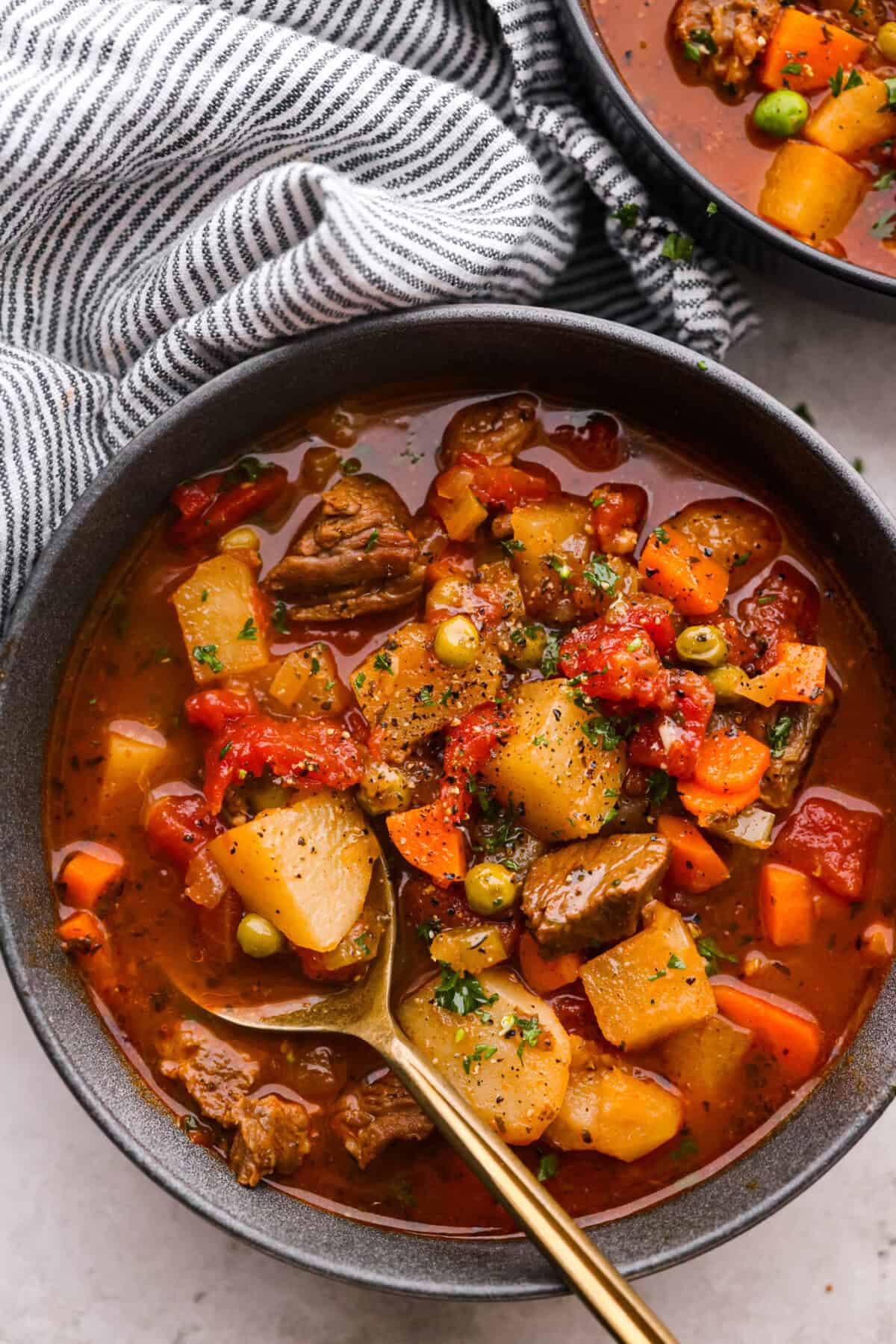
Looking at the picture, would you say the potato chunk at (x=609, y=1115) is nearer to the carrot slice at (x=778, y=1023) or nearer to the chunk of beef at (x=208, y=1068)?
the carrot slice at (x=778, y=1023)

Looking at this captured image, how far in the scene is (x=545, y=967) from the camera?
3232mm

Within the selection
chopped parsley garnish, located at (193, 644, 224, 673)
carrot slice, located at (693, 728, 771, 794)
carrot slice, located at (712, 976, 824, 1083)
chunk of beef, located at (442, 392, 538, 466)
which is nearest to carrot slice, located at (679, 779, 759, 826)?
carrot slice, located at (693, 728, 771, 794)

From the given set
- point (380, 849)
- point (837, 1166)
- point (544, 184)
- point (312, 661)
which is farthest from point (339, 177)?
point (837, 1166)

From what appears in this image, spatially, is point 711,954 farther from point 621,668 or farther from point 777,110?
point 777,110

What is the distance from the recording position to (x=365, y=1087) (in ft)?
10.7

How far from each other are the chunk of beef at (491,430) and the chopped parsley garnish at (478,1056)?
1.54m

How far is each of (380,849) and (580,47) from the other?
2.21m

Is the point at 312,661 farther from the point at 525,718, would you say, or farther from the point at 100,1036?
the point at 100,1036

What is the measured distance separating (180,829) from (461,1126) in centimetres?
104

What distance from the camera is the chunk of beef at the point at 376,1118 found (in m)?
3.17

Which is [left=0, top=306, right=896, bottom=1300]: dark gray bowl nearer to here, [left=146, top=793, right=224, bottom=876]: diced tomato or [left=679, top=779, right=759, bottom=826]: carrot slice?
[left=146, top=793, right=224, bottom=876]: diced tomato

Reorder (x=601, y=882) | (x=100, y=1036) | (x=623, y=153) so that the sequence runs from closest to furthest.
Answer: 1. (x=601, y=882)
2. (x=100, y=1036)
3. (x=623, y=153)

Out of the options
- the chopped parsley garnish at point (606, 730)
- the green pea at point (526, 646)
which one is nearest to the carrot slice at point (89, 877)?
the green pea at point (526, 646)

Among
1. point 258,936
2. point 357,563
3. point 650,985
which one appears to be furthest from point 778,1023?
point 357,563
